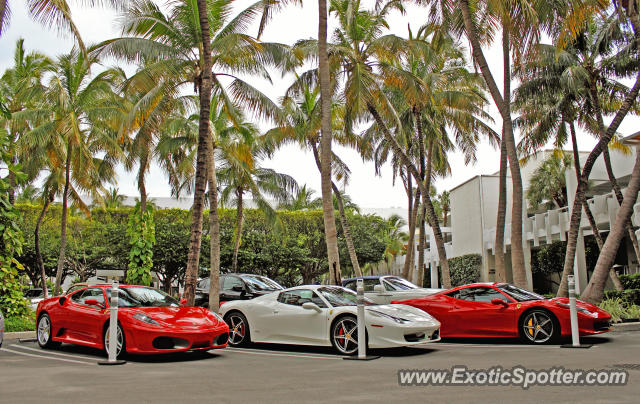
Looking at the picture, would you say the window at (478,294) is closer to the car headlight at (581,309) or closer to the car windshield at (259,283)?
the car headlight at (581,309)

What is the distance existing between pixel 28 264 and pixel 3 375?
30.4 metres

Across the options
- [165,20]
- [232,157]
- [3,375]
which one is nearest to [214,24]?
[165,20]

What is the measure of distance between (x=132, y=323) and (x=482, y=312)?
6.73 m

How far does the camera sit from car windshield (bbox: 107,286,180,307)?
9.88 m

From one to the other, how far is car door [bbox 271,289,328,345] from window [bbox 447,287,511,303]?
130 inches

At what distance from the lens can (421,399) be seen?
18.1 ft

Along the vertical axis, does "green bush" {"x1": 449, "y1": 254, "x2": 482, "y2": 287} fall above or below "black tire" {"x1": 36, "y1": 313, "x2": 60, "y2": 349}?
above

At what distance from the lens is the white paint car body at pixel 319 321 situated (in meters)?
9.16

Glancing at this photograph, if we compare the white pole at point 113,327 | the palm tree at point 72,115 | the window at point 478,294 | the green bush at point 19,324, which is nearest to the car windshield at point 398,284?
the window at point 478,294

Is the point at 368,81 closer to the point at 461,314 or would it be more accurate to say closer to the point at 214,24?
the point at 214,24

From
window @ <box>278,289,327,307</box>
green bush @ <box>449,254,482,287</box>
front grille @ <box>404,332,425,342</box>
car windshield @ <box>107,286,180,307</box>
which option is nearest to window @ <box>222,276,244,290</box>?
car windshield @ <box>107,286,180,307</box>

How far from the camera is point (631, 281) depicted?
22406 mm

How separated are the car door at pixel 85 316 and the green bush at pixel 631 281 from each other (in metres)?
20.6

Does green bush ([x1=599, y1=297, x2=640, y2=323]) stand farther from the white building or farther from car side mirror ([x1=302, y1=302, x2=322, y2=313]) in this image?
car side mirror ([x1=302, y1=302, x2=322, y2=313])
